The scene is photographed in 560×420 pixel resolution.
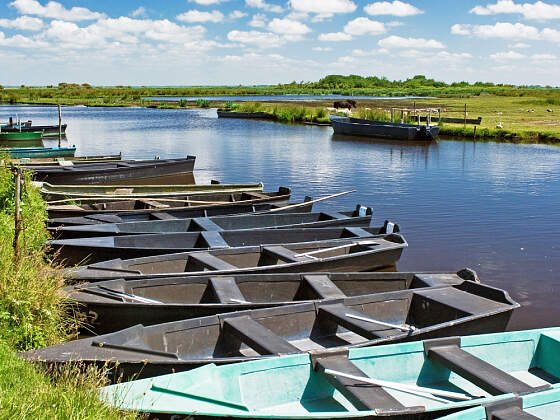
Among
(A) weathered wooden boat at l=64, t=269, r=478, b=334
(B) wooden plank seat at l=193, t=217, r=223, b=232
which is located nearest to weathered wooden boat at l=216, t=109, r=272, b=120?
(B) wooden plank seat at l=193, t=217, r=223, b=232

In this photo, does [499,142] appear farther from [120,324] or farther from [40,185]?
[120,324]

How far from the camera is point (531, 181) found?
26.8 metres

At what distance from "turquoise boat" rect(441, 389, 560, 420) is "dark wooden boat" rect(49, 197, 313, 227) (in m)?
9.68

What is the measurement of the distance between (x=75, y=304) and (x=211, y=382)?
337 cm

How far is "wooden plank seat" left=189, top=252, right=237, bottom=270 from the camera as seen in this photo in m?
10.2

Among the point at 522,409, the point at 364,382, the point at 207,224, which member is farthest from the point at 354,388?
the point at 207,224

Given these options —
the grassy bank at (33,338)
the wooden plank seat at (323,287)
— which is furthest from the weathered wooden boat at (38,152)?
the wooden plank seat at (323,287)

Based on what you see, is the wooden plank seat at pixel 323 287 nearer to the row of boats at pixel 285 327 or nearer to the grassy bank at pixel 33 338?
the row of boats at pixel 285 327

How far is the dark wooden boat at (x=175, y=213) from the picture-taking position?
43.4 ft

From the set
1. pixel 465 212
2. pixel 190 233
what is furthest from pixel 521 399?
pixel 465 212

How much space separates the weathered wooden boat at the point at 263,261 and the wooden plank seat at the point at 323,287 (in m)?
1.06

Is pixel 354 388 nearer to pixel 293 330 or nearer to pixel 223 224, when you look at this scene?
pixel 293 330

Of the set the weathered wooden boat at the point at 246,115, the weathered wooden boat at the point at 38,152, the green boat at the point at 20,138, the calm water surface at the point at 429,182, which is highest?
the weathered wooden boat at the point at 246,115

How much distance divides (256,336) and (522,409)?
302 cm
